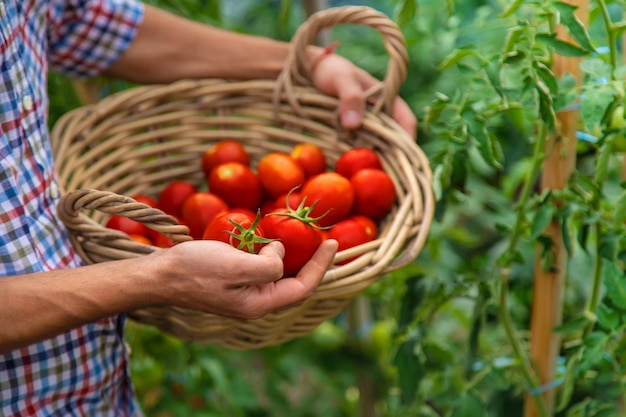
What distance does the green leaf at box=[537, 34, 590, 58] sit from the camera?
39.9 inches

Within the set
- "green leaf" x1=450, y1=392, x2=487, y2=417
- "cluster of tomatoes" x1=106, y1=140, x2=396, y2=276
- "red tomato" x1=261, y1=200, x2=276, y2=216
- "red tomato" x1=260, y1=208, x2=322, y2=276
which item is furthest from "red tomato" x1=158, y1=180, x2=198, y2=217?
"green leaf" x1=450, y1=392, x2=487, y2=417

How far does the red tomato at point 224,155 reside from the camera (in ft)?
4.24

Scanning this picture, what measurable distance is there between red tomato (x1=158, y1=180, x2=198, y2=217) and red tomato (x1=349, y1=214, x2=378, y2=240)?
11.3 inches

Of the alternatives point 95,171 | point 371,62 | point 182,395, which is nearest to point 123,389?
point 95,171

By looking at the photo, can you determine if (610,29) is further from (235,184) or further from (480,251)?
(480,251)

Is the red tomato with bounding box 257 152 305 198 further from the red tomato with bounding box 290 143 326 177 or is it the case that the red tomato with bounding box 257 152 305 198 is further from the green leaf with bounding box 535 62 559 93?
the green leaf with bounding box 535 62 559 93

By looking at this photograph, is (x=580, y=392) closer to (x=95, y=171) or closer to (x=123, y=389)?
(x=123, y=389)

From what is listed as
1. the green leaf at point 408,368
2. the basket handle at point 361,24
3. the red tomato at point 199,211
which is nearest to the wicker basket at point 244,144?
the basket handle at point 361,24

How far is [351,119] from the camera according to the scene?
1.23 m

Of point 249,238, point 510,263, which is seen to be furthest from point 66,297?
point 510,263

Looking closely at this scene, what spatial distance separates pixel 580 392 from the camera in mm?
A: 1359

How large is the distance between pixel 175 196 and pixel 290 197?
0.22 metres

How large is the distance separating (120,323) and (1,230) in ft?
0.84

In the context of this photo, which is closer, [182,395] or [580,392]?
[580,392]
